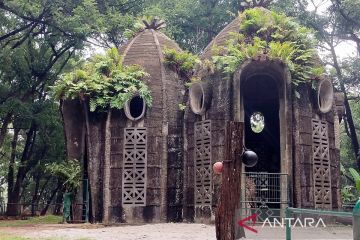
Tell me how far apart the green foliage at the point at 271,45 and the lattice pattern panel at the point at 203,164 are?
2044mm

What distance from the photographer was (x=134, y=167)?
15516 mm

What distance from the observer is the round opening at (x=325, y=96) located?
49.9ft

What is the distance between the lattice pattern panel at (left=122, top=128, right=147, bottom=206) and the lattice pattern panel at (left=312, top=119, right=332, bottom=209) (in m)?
5.39

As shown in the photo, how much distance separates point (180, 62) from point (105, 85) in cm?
289

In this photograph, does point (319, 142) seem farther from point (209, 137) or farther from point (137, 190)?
point (137, 190)

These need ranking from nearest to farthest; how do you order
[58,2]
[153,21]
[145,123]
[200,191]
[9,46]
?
[200,191] < [145,123] < [153,21] < [58,2] < [9,46]

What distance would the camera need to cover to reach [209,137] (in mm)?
14836

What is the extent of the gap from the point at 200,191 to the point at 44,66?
13.7 meters

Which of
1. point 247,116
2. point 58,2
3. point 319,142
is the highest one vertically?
point 58,2

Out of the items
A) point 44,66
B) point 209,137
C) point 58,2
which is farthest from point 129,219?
point 44,66

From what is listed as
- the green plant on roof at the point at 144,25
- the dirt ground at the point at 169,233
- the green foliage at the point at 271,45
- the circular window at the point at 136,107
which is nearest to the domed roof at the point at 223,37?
the green foliage at the point at 271,45

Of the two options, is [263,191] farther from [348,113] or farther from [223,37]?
[348,113]

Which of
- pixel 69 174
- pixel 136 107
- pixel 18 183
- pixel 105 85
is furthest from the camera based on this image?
pixel 18 183

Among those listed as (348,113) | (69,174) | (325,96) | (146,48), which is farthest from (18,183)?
(348,113)
